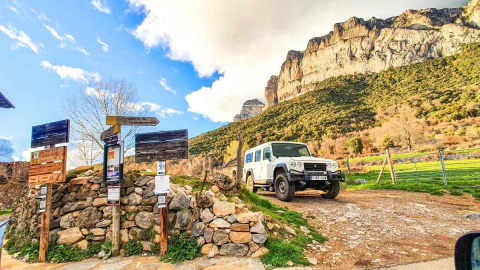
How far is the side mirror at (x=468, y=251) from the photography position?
4.24ft

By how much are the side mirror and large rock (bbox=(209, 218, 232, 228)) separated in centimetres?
376

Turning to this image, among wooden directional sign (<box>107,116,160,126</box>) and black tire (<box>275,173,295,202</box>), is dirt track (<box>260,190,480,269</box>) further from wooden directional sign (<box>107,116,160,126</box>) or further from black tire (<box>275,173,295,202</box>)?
wooden directional sign (<box>107,116,160,126</box>)

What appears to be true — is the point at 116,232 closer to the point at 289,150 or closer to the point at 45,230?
the point at 45,230

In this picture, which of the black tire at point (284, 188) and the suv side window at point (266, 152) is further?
the suv side window at point (266, 152)

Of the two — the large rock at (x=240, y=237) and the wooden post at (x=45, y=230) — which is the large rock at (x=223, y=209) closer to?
the large rock at (x=240, y=237)

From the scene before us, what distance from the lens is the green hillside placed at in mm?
42219

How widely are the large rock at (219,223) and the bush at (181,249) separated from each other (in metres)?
0.48

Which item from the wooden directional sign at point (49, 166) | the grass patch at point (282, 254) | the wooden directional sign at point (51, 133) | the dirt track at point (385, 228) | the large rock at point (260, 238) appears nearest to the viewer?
the grass patch at point (282, 254)

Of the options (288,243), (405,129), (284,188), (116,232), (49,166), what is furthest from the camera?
(405,129)

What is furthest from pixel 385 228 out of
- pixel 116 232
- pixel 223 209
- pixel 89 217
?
pixel 89 217

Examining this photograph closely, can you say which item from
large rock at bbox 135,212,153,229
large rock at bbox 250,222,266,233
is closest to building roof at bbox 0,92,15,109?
large rock at bbox 135,212,153,229

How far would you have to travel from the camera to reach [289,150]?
9.06 meters

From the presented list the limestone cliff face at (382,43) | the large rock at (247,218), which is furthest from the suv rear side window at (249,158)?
the limestone cliff face at (382,43)

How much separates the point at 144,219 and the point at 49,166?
2.53 m
